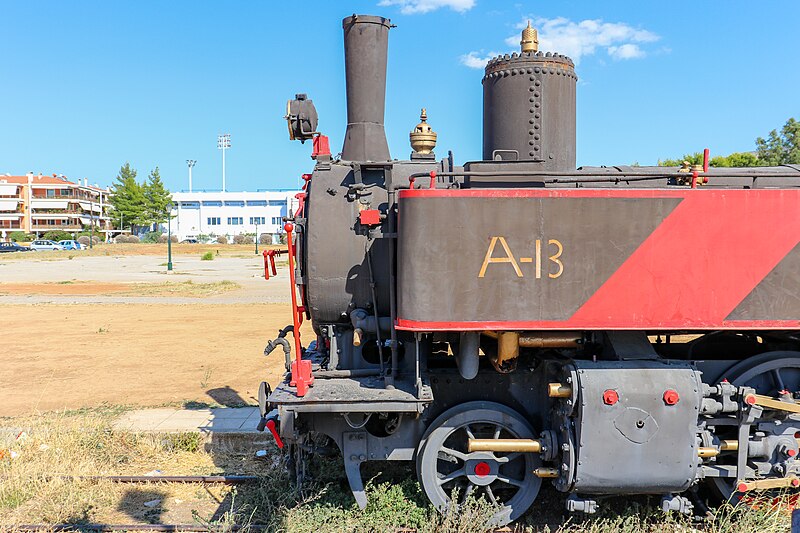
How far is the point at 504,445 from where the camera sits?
15.0 ft

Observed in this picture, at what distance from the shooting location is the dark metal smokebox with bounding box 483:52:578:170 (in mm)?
5500

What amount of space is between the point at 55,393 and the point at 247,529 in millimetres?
6663

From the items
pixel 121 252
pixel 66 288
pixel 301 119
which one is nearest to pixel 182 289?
pixel 66 288

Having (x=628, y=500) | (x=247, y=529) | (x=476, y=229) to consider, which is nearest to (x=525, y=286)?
(x=476, y=229)

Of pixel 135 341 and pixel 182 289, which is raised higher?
pixel 182 289

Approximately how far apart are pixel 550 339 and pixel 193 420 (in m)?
5.30

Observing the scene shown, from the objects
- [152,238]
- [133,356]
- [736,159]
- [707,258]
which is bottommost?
[133,356]

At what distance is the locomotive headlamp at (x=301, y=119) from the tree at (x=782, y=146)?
31.5m

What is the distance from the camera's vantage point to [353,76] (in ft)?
17.6

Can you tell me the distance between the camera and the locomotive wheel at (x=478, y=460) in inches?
189

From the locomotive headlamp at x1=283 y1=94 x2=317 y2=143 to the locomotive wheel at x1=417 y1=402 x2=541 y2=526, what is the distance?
9.31ft

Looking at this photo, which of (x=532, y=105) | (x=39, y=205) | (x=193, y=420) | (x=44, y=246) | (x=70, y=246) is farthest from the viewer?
(x=39, y=205)

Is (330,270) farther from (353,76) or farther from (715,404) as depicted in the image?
(715,404)

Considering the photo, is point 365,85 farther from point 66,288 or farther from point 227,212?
point 227,212
